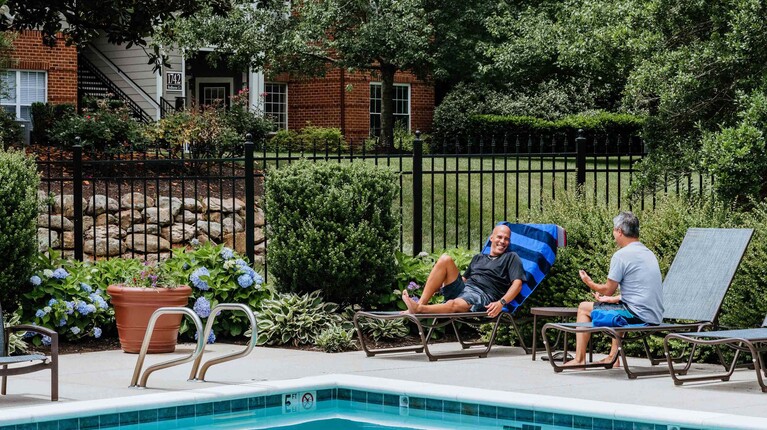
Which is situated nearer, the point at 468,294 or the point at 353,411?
the point at 353,411

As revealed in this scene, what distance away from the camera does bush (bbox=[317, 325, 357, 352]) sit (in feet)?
31.7

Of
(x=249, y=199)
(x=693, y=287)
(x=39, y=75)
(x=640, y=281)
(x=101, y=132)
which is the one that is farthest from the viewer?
(x=39, y=75)

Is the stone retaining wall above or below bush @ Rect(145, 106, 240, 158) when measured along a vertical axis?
below

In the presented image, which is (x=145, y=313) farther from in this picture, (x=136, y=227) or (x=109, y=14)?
(x=136, y=227)

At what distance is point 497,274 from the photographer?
9.25m

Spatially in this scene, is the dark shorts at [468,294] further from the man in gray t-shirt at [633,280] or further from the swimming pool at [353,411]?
the swimming pool at [353,411]

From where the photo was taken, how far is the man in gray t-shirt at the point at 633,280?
806 cm

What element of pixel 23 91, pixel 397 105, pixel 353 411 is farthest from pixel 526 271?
pixel 397 105

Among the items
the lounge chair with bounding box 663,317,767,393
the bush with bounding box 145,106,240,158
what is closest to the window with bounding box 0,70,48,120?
the bush with bounding box 145,106,240,158

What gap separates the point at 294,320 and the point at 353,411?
8.79ft

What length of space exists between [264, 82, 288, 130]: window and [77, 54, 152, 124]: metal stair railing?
3.88 meters

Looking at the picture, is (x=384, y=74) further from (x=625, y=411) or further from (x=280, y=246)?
(x=625, y=411)

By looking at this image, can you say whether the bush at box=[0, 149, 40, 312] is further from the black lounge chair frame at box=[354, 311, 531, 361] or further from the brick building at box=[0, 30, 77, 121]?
the brick building at box=[0, 30, 77, 121]

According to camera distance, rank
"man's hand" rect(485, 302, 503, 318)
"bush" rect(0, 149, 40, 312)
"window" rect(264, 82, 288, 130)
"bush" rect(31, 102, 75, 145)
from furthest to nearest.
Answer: "window" rect(264, 82, 288, 130) → "bush" rect(31, 102, 75, 145) → "bush" rect(0, 149, 40, 312) → "man's hand" rect(485, 302, 503, 318)
